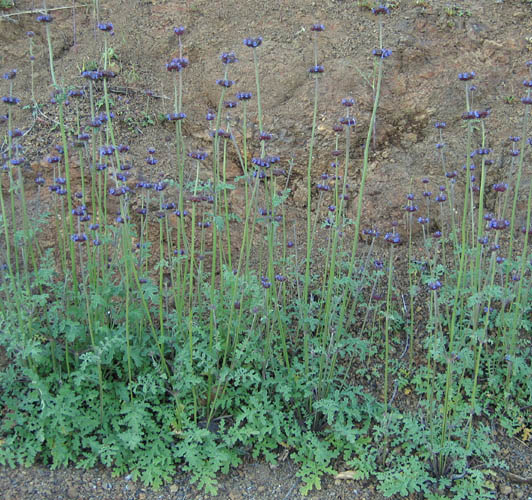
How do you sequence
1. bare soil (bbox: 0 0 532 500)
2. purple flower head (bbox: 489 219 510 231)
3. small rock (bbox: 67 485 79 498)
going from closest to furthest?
1. purple flower head (bbox: 489 219 510 231)
2. small rock (bbox: 67 485 79 498)
3. bare soil (bbox: 0 0 532 500)

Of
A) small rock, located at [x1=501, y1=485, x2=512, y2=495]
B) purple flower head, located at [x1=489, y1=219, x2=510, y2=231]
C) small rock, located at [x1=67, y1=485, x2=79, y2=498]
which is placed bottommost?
small rock, located at [x1=501, y1=485, x2=512, y2=495]

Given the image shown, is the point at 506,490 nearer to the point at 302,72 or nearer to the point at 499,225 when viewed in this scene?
the point at 499,225

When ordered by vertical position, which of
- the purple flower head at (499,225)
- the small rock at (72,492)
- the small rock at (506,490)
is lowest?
the small rock at (506,490)

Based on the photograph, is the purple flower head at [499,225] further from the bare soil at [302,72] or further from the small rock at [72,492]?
the small rock at [72,492]

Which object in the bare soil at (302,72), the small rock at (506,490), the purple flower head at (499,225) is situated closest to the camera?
the purple flower head at (499,225)

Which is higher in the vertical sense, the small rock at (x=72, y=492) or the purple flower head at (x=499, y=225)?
the purple flower head at (x=499, y=225)

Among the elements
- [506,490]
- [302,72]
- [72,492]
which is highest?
[302,72]

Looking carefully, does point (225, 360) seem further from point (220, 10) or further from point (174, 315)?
point (220, 10)

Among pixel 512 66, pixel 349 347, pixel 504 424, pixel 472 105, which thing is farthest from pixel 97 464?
pixel 512 66

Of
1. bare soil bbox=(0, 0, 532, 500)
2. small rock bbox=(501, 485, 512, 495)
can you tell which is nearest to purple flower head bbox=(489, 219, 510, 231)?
small rock bbox=(501, 485, 512, 495)

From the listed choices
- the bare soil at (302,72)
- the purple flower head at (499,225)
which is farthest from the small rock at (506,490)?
the bare soil at (302,72)

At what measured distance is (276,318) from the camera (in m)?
4.23

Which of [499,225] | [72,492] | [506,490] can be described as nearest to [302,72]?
[499,225]

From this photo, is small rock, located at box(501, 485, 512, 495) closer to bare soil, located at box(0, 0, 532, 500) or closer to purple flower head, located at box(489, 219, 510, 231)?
purple flower head, located at box(489, 219, 510, 231)
